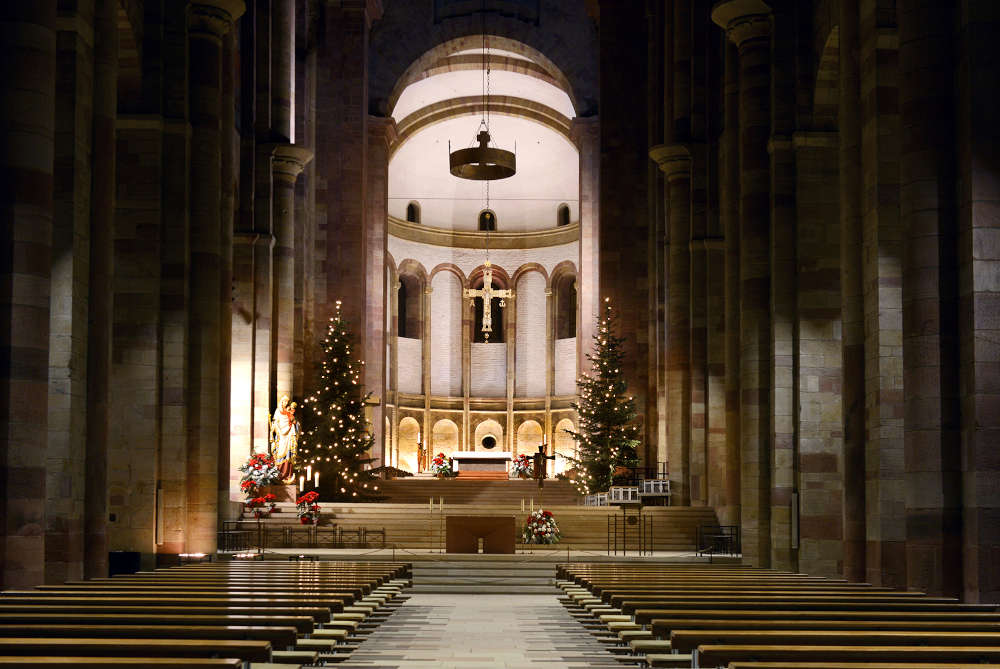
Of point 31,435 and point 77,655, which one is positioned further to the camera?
point 31,435

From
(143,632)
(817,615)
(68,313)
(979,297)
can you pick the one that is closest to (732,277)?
(979,297)

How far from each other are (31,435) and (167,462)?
932cm

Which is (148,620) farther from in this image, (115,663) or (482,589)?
(482,589)

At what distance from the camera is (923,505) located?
47.5ft

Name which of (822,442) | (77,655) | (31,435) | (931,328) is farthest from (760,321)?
(77,655)

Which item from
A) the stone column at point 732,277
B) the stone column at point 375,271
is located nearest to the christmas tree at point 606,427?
the stone column at point 732,277

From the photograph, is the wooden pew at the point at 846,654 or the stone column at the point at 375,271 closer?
the wooden pew at the point at 846,654

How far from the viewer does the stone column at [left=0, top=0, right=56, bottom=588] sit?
14.2m

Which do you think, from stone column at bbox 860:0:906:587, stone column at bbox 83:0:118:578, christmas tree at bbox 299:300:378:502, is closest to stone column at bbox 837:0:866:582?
stone column at bbox 860:0:906:587

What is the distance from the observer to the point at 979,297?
14125 millimetres

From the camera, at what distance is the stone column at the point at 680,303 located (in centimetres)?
3350

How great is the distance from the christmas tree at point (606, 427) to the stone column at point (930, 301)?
2155 cm

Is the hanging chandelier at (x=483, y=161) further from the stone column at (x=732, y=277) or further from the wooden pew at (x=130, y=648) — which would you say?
the wooden pew at (x=130, y=648)

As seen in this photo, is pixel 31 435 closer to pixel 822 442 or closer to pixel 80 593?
pixel 80 593
